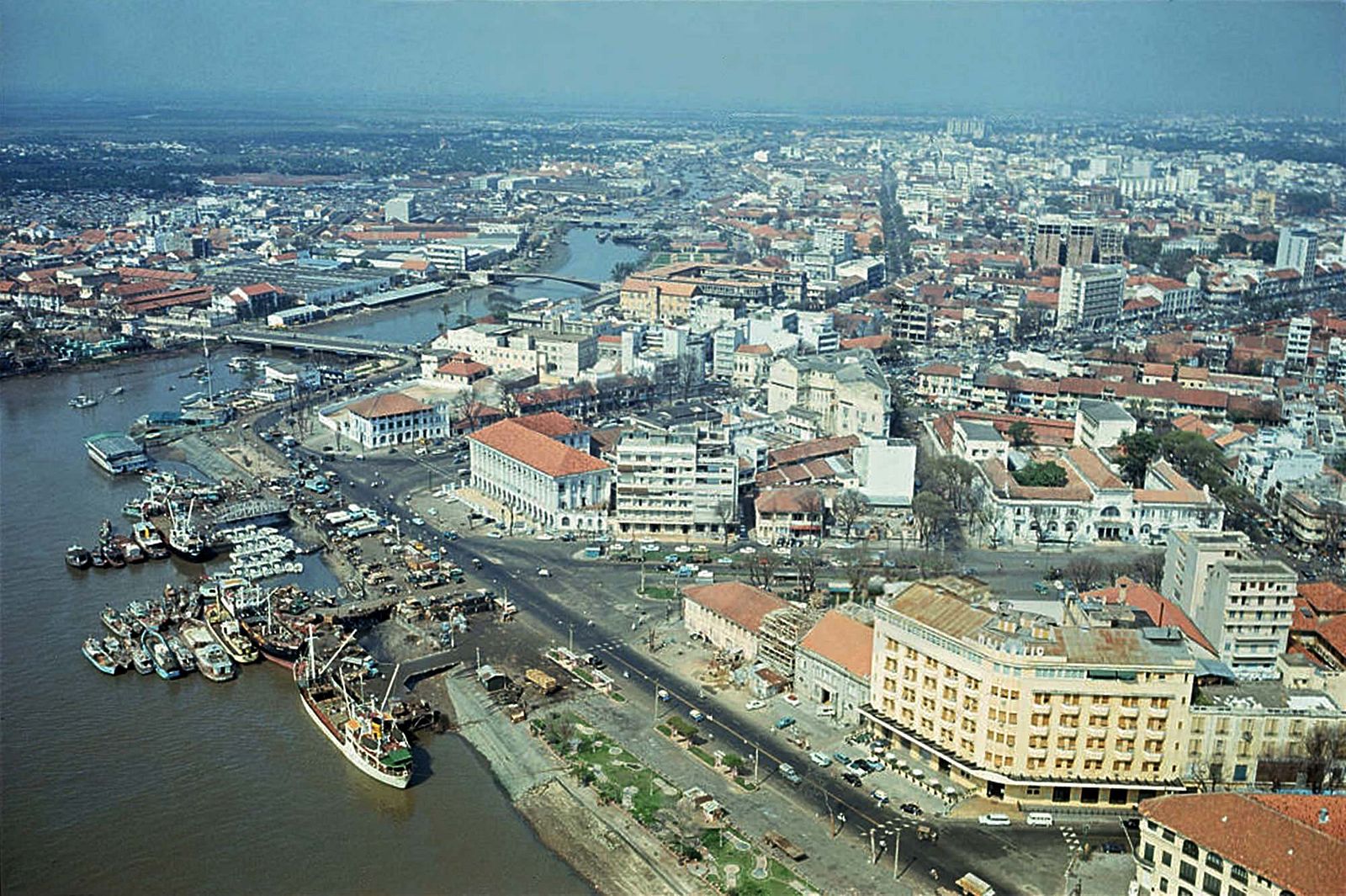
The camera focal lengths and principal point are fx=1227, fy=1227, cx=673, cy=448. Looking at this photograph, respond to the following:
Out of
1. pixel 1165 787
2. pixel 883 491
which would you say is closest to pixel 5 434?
pixel 883 491

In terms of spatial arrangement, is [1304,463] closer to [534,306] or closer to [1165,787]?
[1165,787]

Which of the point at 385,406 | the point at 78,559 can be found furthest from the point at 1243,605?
the point at 385,406

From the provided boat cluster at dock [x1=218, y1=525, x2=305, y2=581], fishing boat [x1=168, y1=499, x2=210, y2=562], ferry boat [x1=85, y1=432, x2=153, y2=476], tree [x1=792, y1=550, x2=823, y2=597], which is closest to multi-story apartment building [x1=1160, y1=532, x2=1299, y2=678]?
tree [x1=792, y1=550, x2=823, y2=597]

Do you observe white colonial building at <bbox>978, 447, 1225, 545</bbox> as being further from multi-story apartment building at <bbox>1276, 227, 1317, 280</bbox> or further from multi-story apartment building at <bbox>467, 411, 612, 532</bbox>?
multi-story apartment building at <bbox>1276, 227, 1317, 280</bbox>

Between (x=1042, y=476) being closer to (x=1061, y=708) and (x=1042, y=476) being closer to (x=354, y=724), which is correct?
(x=1061, y=708)

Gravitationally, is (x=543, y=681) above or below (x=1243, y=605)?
below

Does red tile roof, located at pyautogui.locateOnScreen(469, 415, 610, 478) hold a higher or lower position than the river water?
higher
